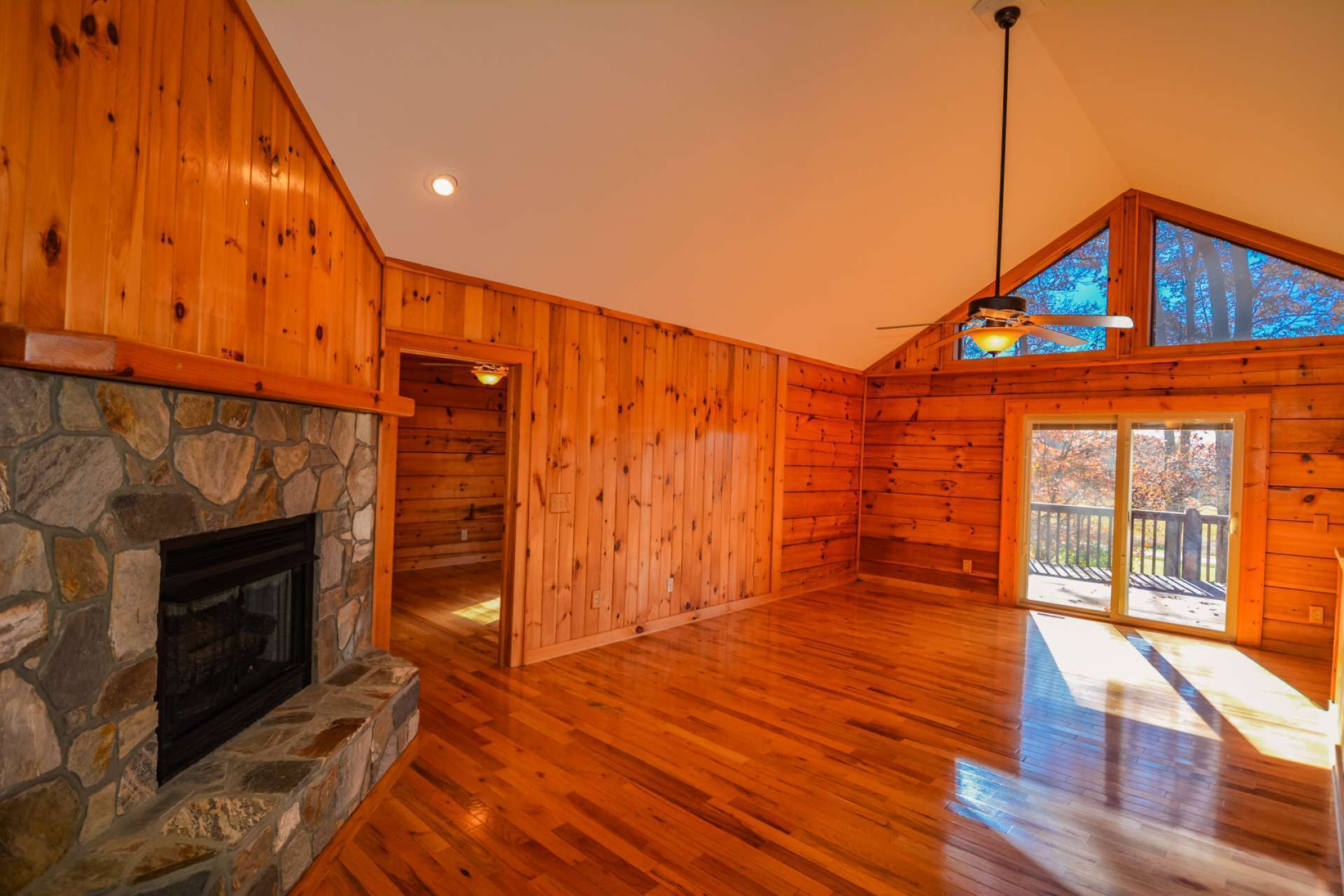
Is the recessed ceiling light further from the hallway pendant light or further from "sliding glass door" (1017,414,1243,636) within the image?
"sliding glass door" (1017,414,1243,636)

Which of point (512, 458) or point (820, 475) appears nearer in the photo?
point (512, 458)

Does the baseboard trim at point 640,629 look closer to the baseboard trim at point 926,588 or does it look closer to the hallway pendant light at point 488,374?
the baseboard trim at point 926,588

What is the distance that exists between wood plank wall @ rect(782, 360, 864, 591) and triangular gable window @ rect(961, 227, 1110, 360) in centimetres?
171

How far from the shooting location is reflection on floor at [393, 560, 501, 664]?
442cm

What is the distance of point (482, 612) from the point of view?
517 centimetres

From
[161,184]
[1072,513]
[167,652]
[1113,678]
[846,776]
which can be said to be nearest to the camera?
[161,184]

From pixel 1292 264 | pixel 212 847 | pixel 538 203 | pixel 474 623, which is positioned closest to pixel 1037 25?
pixel 538 203

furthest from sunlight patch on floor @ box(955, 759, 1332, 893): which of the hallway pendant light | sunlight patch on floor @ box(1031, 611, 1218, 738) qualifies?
the hallway pendant light

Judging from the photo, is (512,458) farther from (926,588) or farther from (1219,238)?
(1219,238)

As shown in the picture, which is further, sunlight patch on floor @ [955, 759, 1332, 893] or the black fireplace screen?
sunlight patch on floor @ [955, 759, 1332, 893]

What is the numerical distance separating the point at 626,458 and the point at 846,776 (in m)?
2.51

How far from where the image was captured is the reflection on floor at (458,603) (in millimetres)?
4422

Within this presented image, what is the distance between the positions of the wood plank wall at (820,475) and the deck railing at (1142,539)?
1.81 meters

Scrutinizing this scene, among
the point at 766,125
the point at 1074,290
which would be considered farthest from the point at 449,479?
the point at 1074,290
